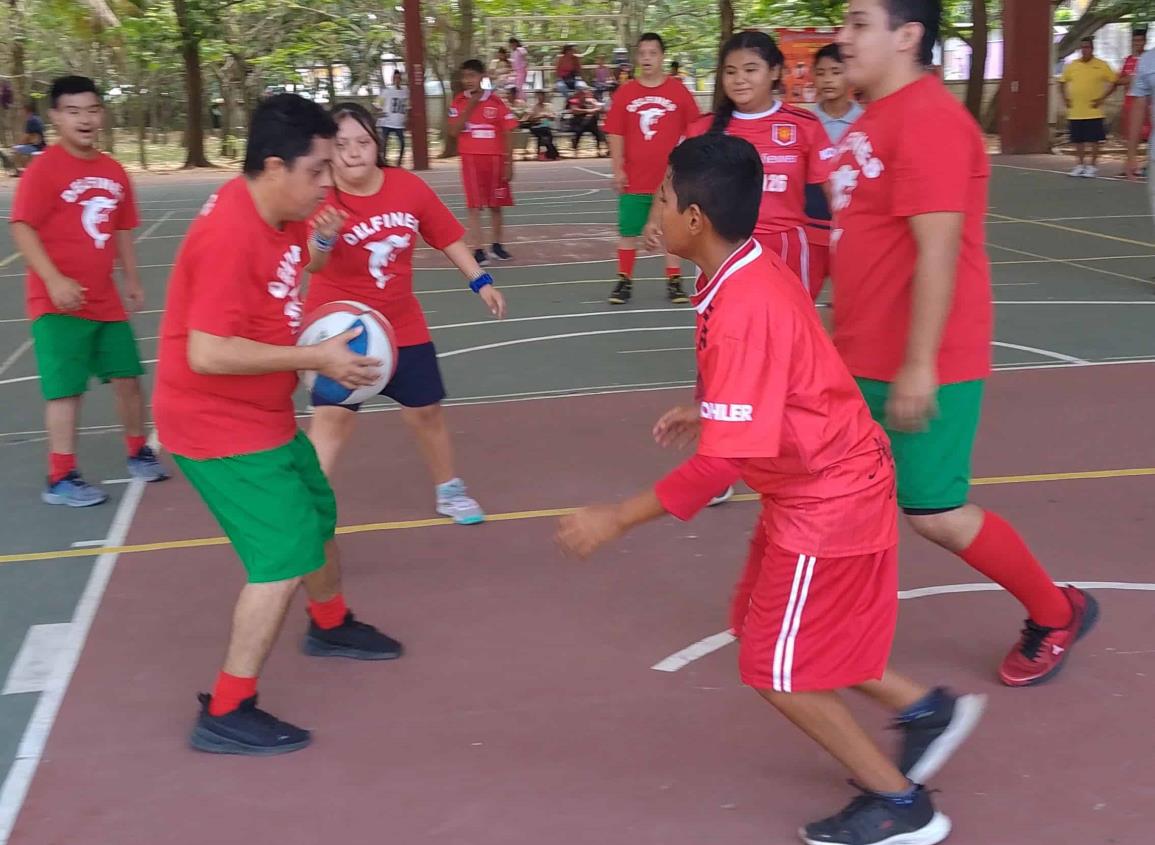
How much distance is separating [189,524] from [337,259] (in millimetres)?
1478

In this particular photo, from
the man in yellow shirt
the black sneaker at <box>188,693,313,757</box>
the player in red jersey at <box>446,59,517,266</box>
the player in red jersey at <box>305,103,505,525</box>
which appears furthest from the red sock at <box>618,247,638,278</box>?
the man in yellow shirt

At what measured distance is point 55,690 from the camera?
14.3 feet

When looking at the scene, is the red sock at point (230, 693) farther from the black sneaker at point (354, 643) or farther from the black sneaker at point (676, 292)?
the black sneaker at point (676, 292)

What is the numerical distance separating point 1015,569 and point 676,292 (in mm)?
7196

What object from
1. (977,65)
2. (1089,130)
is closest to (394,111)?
(977,65)

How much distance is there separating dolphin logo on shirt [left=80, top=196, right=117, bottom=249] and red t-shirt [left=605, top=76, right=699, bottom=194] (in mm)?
5308

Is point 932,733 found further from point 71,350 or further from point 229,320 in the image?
point 71,350

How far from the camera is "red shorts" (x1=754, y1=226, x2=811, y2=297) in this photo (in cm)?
612

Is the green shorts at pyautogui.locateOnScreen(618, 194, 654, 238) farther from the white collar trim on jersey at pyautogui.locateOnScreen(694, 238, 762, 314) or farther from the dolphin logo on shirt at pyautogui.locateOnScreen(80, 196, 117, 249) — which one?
the white collar trim on jersey at pyautogui.locateOnScreen(694, 238, 762, 314)

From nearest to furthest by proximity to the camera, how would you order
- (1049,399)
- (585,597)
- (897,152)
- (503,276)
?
(897,152)
(585,597)
(1049,399)
(503,276)

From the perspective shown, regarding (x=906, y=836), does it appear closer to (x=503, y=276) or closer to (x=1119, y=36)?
(x=503, y=276)

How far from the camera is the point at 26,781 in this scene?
12.4 ft

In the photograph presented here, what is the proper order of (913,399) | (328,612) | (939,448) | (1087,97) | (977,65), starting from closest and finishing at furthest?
(913,399)
(939,448)
(328,612)
(1087,97)
(977,65)

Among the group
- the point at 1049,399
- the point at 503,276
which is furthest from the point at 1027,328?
the point at 503,276
